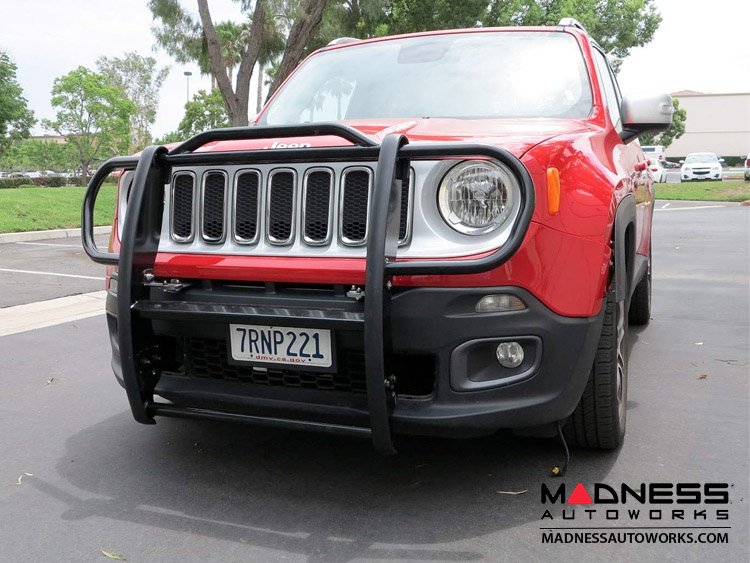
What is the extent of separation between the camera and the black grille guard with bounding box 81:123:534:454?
246 centimetres

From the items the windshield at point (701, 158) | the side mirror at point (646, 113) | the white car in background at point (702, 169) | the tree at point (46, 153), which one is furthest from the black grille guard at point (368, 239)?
the tree at point (46, 153)

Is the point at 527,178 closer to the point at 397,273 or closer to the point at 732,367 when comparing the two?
the point at 397,273

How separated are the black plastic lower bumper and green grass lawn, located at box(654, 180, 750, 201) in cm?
2348

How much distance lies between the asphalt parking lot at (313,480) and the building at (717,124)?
98074 mm

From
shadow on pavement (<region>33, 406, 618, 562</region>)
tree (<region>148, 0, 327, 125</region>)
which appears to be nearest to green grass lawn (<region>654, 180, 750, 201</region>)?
tree (<region>148, 0, 327, 125</region>)

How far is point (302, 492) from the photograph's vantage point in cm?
300

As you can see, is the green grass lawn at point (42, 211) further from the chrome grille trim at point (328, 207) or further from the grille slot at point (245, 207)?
the chrome grille trim at point (328, 207)

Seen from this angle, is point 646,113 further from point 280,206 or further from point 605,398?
point 280,206

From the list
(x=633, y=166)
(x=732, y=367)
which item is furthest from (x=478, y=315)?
(x=732, y=367)

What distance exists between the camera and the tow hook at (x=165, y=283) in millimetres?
2893

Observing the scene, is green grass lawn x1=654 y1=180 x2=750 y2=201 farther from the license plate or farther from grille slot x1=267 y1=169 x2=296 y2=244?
the license plate

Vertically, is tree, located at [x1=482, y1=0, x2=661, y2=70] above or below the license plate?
above

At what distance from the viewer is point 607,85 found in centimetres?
→ 418

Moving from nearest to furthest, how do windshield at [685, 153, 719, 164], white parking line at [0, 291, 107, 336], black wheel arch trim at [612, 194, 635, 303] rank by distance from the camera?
black wheel arch trim at [612, 194, 635, 303] → white parking line at [0, 291, 107, 336] → windshield at [685, 153, 719, 164]
